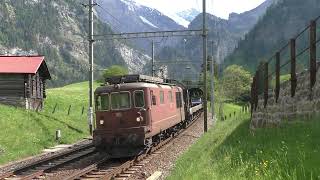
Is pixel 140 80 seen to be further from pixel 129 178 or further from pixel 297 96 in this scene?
pixel 297 96

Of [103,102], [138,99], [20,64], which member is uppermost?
[20,64]

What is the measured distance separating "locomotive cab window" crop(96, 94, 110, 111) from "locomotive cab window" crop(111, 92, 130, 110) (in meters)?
0.20

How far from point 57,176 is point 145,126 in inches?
186

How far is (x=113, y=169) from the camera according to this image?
15.7m

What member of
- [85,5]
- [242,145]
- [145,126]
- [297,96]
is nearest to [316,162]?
[242,145]

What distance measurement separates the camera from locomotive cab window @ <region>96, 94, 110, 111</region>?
19.5 m

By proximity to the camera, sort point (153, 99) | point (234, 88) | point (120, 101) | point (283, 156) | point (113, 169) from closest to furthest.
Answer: point (283, 156) → point (113, 169) → point (120, 101) → point (153, 99) → point (234, 88)

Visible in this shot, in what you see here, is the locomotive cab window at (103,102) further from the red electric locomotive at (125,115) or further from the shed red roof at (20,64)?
the shed red roof at (20,64)

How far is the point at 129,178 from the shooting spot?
14305 mm

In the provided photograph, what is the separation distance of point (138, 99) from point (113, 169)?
4.10m

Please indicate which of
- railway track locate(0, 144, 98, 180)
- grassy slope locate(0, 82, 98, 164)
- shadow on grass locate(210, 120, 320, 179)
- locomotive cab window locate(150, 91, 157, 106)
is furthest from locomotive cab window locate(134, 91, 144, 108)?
shadow on grass locate(210, 120, 320, 179)

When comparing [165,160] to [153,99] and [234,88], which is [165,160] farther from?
[234,88]

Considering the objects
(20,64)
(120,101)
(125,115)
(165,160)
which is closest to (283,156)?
(165,160)

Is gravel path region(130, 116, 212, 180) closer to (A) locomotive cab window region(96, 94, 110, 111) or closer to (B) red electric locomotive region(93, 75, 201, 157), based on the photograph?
(B) red electric locomotive region(93, 75, 201, 157)
